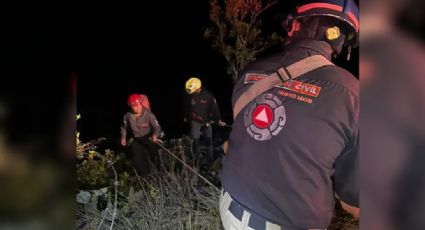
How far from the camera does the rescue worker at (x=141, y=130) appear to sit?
7497 millimetres

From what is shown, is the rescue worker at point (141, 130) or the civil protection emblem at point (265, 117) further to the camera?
the rescue worker at point (141, 130)

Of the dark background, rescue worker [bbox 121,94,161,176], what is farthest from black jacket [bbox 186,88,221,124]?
the dark background

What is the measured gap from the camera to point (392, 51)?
1.06 meters

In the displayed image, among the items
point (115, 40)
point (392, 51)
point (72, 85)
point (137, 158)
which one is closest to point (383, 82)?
point (392, 51)

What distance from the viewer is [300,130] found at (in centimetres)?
214

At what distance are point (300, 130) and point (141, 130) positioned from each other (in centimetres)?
565

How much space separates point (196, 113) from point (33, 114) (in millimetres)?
7017

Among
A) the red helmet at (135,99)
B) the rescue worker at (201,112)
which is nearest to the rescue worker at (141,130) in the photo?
the red helmet at (135,99)

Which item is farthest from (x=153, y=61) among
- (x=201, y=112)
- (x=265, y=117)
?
(x=265, y=117)

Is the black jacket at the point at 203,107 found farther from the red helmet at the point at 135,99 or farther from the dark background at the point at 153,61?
the dark background at the point at 153,61

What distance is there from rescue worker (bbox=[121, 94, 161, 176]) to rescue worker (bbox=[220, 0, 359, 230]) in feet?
16.9

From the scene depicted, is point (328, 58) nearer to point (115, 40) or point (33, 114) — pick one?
point (33, 114)

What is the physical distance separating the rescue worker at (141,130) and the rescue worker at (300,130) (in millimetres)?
5153

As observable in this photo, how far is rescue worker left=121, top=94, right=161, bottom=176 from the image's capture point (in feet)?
24.6
